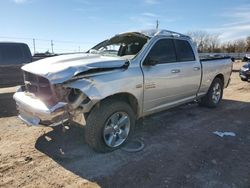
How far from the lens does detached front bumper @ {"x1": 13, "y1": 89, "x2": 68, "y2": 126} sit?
376 cm

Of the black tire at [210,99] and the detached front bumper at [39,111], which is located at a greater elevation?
the detached front bumper at [39,111]

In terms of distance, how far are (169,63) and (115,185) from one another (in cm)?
286

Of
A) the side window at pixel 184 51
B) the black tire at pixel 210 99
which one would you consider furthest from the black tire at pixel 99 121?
the black tire at pixel 210 99

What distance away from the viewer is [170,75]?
17.4 ft

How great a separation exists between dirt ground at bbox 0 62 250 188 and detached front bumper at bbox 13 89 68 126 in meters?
0.60

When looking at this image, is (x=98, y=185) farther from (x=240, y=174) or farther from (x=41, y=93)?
(x=240, y=174)

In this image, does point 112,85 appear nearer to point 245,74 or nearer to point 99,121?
point 99,121

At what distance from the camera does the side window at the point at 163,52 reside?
199 inches

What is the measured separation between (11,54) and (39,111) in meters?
5.29

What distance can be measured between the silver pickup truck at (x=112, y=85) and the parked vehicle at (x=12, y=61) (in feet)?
11.4

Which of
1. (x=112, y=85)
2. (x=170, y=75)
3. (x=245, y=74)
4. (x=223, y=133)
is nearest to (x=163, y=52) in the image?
(x=170, y=75)

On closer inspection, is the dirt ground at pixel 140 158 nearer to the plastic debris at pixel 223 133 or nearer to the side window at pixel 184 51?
the plastic debris at pixel 223 133

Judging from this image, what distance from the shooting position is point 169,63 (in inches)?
211

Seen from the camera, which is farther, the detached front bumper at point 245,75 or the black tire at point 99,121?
the detached front bumper at point 245,75
